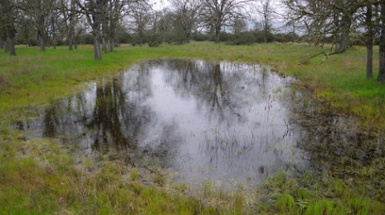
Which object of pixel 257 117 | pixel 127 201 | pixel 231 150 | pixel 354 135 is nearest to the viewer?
pixel 127 201

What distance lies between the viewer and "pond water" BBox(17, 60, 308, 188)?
6180 millimetres

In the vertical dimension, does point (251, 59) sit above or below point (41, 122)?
above

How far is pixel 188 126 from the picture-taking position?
28.1 feet

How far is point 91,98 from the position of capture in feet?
38.9

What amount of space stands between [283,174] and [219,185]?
53.0 inches

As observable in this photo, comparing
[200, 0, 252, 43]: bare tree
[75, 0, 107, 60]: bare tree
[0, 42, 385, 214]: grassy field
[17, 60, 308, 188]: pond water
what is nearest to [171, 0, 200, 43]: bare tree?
[200, 0, 252, 43]: bare tree

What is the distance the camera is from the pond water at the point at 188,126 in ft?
20.3

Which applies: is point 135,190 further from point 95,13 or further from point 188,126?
point 95,13

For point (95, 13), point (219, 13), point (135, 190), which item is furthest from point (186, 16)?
point (135, 190)

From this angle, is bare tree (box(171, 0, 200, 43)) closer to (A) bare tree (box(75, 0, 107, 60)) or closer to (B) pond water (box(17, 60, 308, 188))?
(A) bare tree (box(75, 0, 107, 60))

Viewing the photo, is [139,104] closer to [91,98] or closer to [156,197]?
[91,98]

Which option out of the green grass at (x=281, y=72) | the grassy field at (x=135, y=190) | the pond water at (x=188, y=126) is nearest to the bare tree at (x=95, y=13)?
the green grass at (x=281, y=72)

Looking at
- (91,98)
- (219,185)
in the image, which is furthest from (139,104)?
(219,185)

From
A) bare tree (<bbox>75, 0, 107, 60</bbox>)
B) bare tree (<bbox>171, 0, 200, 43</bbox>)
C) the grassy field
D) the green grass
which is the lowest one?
the grassy field
